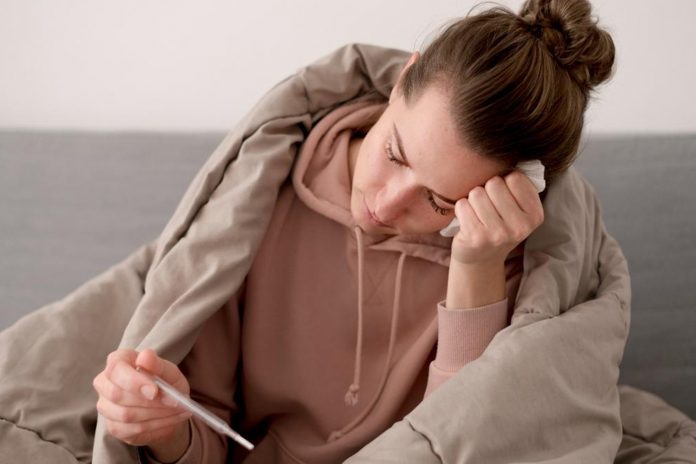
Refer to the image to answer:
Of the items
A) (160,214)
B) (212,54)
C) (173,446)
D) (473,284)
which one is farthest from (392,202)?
(212,54)

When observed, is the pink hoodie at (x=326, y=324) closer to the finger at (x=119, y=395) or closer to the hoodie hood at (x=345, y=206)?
the hoodie hood at (x=345, y=206)

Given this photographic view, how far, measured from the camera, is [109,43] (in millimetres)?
1490

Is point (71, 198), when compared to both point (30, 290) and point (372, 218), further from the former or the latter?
point (372, 218)

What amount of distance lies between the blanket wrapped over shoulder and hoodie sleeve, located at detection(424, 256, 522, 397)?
38 mm

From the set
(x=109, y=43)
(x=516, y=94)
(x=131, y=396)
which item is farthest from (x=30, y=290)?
(x=516, y=94)

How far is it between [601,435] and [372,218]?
35 centimetres

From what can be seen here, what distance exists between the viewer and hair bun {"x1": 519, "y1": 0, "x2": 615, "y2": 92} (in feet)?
2.65

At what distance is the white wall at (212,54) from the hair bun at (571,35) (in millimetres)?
581

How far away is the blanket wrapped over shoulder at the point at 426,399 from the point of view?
81cm

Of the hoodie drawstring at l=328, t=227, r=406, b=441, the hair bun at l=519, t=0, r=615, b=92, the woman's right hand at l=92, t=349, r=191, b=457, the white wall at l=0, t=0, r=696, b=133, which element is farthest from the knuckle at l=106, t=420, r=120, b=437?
the white wall at l=0, t=0, r=696, b=133

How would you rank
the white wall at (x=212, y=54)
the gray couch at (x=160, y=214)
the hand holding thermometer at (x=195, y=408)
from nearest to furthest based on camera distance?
the hand holding thermometer at (x=195, y=408) → the gray couch at (x=160, y=214) → the white wall at (x=212, y=54)

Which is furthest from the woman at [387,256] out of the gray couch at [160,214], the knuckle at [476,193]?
the gray couch at [160,214]

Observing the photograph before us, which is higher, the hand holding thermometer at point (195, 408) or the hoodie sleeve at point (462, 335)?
the hand holding thermometer at point (195, 408)

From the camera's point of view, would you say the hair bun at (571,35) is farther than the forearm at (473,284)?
No
